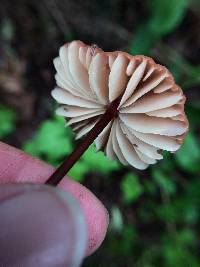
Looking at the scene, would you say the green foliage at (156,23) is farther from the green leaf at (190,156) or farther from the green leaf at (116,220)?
the green leaf at (116,220)

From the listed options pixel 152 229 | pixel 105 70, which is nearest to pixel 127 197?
pixel 152 229

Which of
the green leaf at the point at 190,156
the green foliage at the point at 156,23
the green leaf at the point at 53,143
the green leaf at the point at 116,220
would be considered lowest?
the green leaf at the point at 116,220

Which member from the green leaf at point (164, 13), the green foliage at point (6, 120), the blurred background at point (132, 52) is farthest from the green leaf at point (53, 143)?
the green leaf at point (164, 13)

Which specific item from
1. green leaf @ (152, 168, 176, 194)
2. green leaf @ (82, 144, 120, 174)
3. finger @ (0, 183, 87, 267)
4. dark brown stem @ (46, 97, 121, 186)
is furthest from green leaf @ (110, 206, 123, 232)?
finger @ (0, 183, 87, 267)

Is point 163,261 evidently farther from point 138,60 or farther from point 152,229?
point 138,60

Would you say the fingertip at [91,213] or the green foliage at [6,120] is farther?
the green foliage at [6,120]

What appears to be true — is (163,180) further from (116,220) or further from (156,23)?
(156,23)
